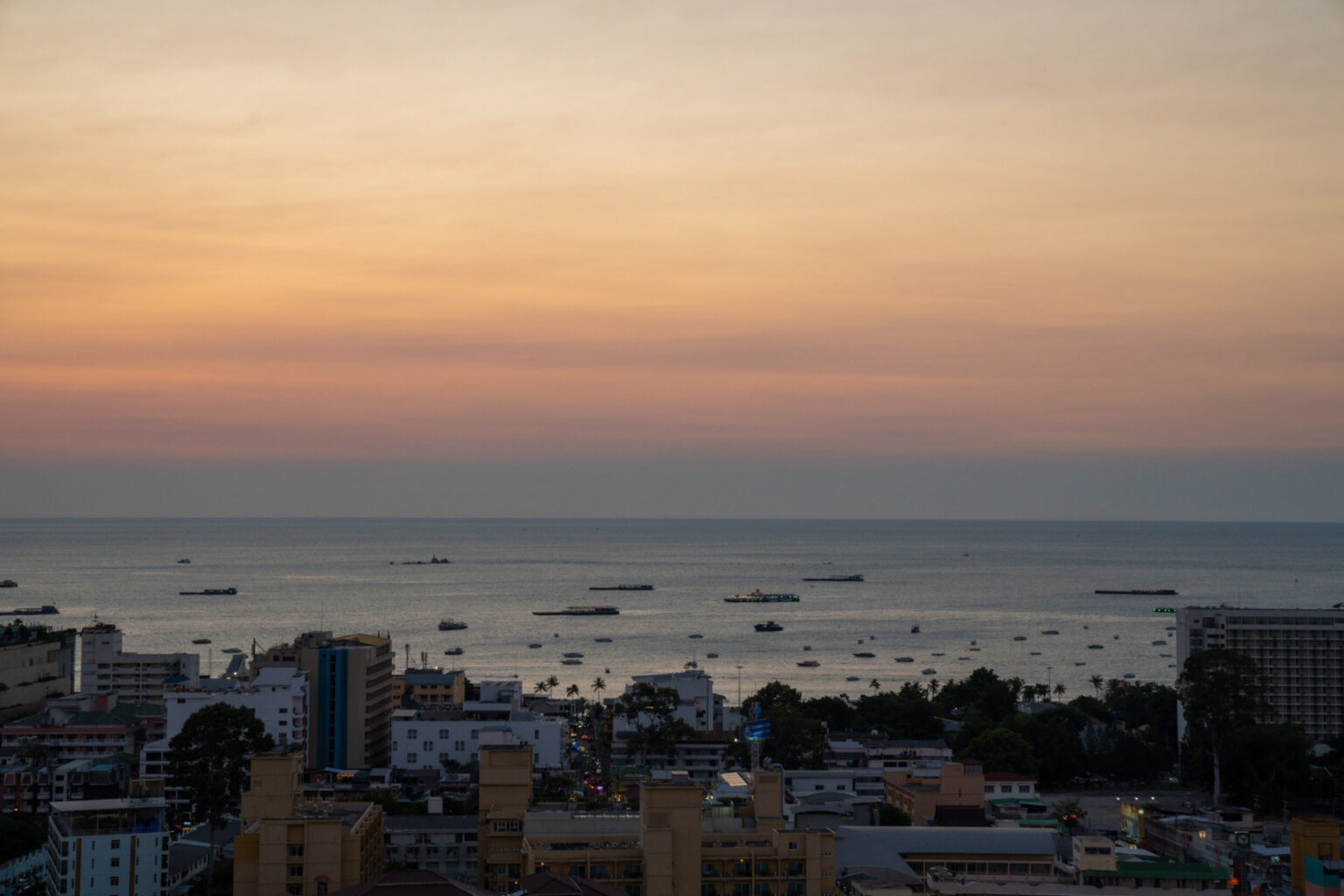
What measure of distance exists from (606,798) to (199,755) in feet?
26.5

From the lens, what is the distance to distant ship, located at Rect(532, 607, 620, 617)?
9712 centimetres

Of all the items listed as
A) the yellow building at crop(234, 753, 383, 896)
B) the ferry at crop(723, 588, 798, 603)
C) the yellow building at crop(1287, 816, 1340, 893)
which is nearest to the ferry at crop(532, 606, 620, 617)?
the ferry at crop(723, 588, 798, 603)

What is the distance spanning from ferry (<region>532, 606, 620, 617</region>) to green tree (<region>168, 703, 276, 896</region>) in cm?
7156

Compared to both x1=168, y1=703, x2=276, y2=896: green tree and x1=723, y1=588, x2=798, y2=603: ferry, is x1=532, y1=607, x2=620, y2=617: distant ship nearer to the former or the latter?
x1=723, y1=588, x2=798, y2=603: ferry

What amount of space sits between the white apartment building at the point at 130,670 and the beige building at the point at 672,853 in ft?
106

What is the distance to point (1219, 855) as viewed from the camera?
23891 mm

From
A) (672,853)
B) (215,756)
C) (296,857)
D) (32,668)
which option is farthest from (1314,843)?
(32,668)

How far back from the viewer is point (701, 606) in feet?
344

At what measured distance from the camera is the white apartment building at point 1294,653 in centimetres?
A: 4019

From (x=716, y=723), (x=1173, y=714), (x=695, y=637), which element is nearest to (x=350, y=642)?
(x=716, y=723)

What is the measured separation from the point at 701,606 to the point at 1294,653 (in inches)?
2627

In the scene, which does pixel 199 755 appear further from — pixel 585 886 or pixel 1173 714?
pixel 1173 714

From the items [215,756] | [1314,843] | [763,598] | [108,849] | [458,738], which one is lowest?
[458,738]

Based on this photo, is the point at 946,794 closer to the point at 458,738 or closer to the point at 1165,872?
the point at 1165,872
